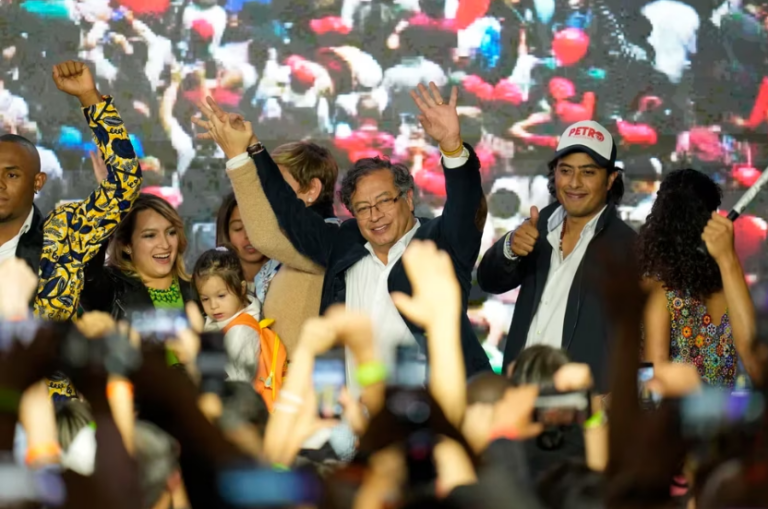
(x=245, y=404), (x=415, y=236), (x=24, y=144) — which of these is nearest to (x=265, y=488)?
(x=245, y=404)

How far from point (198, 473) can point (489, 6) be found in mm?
4182

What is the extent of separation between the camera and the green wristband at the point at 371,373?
5.69 feet

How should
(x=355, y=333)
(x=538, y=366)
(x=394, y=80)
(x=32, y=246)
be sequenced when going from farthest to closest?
(x=394, y=80), (x=32, y=246), (x=538, y=366), (x=355, y=333)

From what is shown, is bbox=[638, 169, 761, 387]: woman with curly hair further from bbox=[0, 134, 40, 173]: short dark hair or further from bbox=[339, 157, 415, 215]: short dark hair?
bbox=[0, 134, 40, 173]: short dark hair

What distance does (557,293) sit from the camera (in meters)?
3.69

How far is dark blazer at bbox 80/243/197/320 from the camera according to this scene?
3.76 metres

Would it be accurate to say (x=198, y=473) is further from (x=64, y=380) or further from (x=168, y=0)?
(x=168, y=0)

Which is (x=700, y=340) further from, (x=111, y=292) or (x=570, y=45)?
(x=570, y=45)

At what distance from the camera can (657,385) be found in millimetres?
1571

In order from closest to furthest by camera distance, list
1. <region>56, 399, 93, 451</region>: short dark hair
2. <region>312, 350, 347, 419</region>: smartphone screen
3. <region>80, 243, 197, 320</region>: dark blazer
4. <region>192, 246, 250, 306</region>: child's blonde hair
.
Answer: <region>56, 399, 93, 451</region>: short dark hair < <region>312, 350, 347, 419</region>: smartphone screen < <region>80, 243, 197, 320</region>: dark blazer < <region>192, 246, 250, 306</region>: child's blonde hair

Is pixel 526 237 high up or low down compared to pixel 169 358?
up

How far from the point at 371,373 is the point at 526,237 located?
199cm

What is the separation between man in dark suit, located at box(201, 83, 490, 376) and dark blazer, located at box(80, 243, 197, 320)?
50 centimetres

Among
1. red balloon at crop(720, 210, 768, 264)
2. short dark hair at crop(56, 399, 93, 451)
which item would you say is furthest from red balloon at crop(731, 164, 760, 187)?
short dark hair at crop(56, 399, 93, 451)
